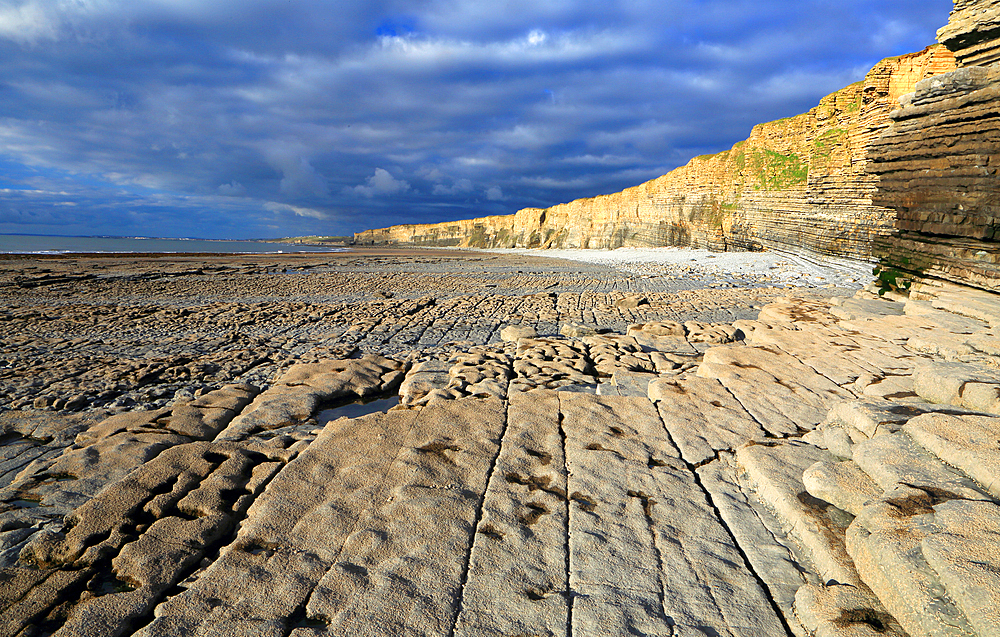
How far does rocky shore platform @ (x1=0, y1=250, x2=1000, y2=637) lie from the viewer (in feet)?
6.34

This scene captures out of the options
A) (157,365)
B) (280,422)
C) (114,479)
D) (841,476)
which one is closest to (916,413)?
(841,476)

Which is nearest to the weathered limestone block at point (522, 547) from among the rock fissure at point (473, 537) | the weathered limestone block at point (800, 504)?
the rock fissure at point (473, 537)

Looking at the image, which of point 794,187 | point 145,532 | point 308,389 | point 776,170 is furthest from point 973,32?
point 776,170

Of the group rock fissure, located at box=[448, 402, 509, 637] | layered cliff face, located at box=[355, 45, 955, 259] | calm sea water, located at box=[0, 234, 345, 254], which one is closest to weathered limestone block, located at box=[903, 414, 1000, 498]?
rock fissure, located at box=[448, 402, 509, 637]

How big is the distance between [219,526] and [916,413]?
423cm

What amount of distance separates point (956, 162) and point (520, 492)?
27.5ft

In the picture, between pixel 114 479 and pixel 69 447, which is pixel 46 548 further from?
pixel 69 447

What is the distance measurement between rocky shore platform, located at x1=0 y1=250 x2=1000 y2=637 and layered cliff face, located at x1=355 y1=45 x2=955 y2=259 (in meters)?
8.77

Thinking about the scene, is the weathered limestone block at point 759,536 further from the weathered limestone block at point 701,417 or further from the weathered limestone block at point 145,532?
the weathered limestone block at point 145,532

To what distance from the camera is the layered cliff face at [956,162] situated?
21.0 feet

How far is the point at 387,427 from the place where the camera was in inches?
139

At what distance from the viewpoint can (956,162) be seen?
6879 millimetres

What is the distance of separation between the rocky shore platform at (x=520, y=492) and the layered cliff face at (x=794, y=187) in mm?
8769

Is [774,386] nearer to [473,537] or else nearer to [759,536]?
[759,536]
